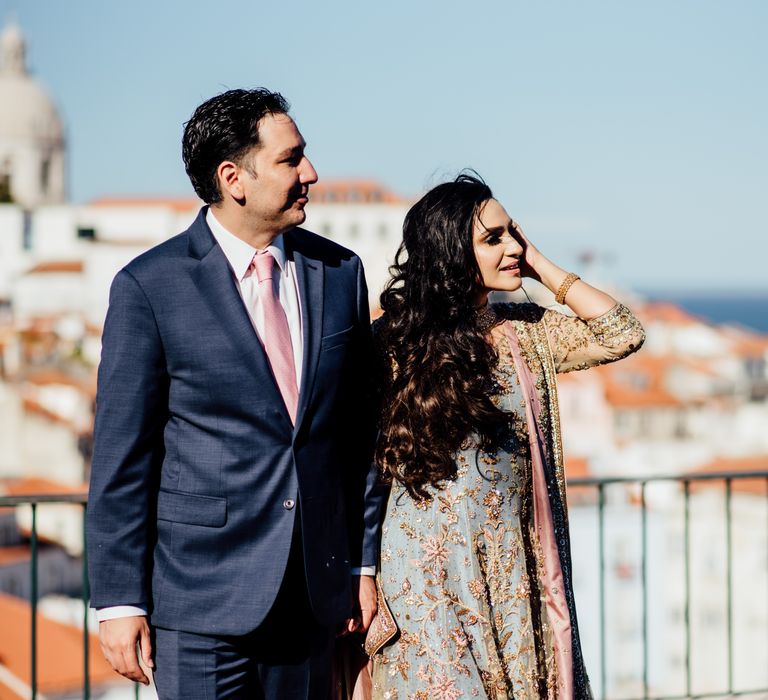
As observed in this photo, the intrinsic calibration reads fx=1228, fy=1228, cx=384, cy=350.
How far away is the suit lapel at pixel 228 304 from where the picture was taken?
104 inches

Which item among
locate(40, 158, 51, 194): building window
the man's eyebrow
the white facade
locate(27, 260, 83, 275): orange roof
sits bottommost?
the man's eyebrow

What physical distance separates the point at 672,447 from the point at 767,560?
25621 mm

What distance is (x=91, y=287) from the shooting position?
2753 inches

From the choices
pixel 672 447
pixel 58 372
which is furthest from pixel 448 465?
pixel 672 447

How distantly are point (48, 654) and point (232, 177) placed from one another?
24989 millimetres

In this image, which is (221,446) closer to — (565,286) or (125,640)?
(125,640)

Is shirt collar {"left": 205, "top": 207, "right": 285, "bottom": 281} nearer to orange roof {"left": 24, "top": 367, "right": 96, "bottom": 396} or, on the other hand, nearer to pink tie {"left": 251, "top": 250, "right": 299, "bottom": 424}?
pink tie {"left": 251, "top": 250, "right": 299, "bottom": 424}

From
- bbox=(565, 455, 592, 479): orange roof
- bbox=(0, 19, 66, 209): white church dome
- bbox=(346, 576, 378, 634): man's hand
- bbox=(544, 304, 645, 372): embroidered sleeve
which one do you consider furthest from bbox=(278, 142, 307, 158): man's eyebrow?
bbox=(0, 19, 66, 209): white church dome

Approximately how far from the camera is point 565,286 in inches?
127

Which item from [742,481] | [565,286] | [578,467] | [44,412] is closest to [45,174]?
[44,412]

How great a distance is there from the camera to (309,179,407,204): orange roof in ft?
254

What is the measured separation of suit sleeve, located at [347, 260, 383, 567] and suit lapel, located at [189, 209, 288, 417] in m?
0.32

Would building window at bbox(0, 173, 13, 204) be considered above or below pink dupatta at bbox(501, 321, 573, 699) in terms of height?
above

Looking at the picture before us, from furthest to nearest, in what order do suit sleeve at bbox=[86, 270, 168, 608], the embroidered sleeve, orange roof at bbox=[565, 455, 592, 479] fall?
1. orange roof at bbox=[565, 455, 592, 479]
2. the embroidered sleeve
3. suit sleeve at bbox=[86, 270, 168, 608]
